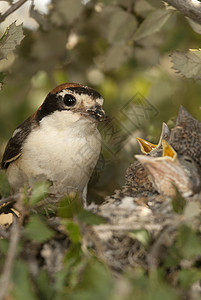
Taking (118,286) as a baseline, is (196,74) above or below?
below

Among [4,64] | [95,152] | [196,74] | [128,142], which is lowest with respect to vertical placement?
[128,142]

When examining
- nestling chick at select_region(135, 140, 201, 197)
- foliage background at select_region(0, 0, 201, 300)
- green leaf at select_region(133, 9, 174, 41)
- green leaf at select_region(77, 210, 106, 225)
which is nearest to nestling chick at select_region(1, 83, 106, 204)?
foliage background at select_region(0, 0, 201, 300)

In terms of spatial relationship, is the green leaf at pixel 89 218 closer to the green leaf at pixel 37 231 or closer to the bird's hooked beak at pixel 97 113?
the green leaf at pixel 37 231

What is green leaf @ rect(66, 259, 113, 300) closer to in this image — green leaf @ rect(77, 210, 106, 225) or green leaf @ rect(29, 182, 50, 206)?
green leaf @ rect(77, 210, 106, 225)

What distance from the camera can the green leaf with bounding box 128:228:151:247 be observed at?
4.58 ft

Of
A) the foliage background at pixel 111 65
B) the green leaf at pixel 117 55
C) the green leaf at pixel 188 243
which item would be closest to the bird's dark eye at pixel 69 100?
the foliage background at pixel 111 65

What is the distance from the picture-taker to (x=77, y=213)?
1487mm

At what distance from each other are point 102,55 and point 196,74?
111 centimetres

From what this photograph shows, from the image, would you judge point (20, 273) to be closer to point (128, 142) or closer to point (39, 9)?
point (128, 142)

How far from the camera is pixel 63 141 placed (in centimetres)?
234

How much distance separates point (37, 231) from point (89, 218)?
0.15 metres

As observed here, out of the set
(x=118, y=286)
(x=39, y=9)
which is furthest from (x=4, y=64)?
(x=118, y=286)

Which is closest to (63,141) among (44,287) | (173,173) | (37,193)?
(173,173)

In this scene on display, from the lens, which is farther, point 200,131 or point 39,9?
point 39,9
